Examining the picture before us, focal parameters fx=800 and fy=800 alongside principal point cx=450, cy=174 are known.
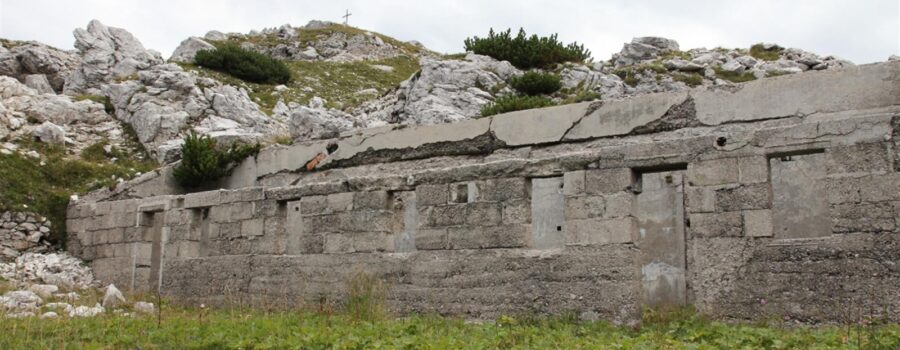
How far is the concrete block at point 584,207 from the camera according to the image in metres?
8.78

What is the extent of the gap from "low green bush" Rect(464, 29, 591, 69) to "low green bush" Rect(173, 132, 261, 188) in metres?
9.51

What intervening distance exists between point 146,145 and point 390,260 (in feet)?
35.0

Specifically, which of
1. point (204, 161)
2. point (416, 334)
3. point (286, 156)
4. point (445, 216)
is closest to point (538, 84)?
point (286, 156)

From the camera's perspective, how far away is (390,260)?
33.3ft

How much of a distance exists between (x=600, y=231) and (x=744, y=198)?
5.03ft

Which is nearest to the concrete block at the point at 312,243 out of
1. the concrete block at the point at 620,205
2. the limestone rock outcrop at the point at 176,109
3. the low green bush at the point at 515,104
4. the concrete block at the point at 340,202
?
the concrete block at the point at 340,202

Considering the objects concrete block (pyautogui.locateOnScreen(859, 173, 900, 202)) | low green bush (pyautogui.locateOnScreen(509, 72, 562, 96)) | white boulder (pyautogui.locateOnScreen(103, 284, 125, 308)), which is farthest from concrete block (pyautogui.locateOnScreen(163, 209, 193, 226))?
low green bush (pyautogui.locateOnScreen(509, 72, 562, 96))

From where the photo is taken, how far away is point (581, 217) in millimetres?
8875

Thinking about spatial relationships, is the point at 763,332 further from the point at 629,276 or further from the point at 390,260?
the point at 390,260

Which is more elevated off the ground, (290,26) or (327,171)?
(290,26)

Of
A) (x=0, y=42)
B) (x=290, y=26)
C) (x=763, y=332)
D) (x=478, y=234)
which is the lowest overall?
(x=763, y=332)

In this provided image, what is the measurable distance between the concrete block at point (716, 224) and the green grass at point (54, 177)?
11638 millimetres

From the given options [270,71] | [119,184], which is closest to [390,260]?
[119,184]

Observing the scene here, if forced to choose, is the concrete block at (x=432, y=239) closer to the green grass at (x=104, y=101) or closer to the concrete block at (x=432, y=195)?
→ the concrete block at (x=432, y=195)
